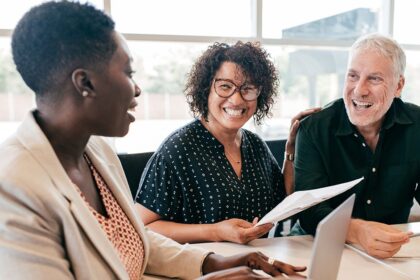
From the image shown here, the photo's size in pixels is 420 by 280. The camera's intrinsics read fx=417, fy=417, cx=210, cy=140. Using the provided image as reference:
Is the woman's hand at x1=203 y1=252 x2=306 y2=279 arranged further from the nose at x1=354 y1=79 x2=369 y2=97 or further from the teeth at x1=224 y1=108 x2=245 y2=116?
the nose at x1=354 y1=79 x2=369 y2=97

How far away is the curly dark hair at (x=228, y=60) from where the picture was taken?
1681mm

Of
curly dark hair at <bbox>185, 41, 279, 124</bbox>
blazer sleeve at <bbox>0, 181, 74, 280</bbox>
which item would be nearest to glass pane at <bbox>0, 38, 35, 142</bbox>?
curly dark hair at <bbox>185, 41, 279, 124</bbox>

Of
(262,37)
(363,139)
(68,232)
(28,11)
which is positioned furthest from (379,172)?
(262,37)

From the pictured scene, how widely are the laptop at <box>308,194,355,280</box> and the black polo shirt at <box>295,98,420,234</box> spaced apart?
0.72 metres

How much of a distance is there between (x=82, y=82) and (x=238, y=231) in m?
0.75

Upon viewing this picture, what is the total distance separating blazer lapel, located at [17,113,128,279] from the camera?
0.81m

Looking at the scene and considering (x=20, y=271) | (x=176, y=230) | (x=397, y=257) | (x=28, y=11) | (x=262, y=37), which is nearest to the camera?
(x=20, y=271)

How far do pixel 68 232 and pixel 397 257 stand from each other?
39.3 inches

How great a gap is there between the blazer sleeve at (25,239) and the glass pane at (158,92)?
2.02 m

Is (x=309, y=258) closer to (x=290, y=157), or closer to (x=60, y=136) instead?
(x=290, y=157)

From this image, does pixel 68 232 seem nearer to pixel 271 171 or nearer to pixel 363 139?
pixel 271 171

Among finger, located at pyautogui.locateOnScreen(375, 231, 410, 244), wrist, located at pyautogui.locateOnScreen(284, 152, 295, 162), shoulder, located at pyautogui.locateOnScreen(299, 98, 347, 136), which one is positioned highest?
shoulder, located at pyautogui.locateOnScreen(299, 98, 347, 136)

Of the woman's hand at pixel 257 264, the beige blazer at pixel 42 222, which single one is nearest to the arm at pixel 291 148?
the woman's hand at pixel 257 264

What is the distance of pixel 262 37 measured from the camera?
2.98m
